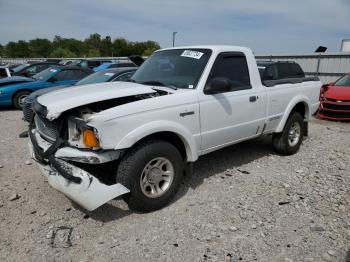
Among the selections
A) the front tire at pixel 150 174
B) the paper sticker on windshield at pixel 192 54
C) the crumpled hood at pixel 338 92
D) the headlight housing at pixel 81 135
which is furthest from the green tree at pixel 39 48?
the front tire at pixel 150 174

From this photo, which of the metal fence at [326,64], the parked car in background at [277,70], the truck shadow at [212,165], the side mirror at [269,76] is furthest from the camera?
the metal fence at [326,64]

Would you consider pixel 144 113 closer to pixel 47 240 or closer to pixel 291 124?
pixel 47 240

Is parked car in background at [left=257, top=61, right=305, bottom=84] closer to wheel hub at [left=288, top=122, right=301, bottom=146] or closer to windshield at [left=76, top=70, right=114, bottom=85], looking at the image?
wheel hub at [left=288, top=122, right=301, bottom=146]

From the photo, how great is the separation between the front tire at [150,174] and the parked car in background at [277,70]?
363 cm

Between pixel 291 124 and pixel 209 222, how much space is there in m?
3.00

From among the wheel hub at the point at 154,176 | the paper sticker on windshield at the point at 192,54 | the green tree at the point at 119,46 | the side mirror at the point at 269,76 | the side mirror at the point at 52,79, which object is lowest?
the wheel hub at the point at 154,176

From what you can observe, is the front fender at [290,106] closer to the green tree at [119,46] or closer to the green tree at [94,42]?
the green tree at [119,46]

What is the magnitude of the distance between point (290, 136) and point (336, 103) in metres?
4.57

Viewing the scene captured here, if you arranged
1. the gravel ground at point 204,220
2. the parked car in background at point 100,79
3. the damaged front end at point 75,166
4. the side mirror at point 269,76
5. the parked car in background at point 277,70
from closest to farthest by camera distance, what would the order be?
the gravel ground at point 204,220, the damaged front end at point 75,166, the side mirror at point 269,76, the parked car in background at point 277,70, the parked car in background at point 100,79

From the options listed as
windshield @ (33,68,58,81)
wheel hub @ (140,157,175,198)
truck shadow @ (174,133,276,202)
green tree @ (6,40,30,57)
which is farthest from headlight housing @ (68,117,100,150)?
green tree @ (6,40,30,57)

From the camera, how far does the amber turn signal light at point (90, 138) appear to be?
3191 millimetres

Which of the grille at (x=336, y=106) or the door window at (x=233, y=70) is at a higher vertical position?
the door window at (x=233, y=70)

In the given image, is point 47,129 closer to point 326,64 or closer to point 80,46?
point 326,64

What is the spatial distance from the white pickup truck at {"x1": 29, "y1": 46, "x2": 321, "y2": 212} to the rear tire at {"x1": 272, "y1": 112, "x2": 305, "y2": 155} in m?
0.83
